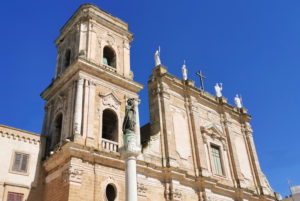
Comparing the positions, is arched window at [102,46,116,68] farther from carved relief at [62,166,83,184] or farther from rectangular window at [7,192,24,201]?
rectangular window at [7,192,24,201]

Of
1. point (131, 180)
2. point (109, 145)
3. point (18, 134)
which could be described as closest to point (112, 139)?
point (109, 145)

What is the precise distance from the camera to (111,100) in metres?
18.7

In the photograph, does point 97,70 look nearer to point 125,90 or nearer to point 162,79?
point 125,90

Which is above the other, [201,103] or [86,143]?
[201,103]

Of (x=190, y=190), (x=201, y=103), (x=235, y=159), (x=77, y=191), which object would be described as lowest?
(x=77, y=191)

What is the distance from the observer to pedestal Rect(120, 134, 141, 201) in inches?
438

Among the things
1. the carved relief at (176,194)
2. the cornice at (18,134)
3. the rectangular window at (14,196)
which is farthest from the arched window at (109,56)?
the rectangular window at (14,196)

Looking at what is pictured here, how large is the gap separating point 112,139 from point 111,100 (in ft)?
7.04

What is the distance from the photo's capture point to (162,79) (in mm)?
22141

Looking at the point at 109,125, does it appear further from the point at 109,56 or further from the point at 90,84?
the point at 109,56

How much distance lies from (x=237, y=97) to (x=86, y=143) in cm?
1747

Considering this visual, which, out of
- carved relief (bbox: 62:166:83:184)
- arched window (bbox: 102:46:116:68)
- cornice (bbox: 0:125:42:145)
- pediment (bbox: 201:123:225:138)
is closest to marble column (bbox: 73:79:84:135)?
carved relief (bbox: 62:166:83:184)

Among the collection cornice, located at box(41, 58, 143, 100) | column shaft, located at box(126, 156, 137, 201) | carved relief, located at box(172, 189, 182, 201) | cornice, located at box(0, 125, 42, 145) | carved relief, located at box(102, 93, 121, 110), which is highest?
cornice, located at box(41, 58, 143, 100)

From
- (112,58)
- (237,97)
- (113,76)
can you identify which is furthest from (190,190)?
(237,97)
